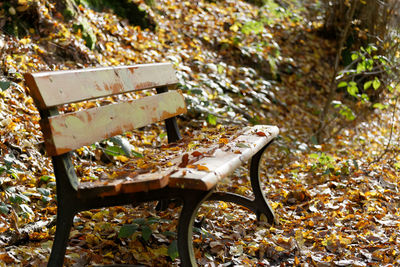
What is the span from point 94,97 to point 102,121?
0.13 meters

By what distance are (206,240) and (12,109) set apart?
185 centimetres

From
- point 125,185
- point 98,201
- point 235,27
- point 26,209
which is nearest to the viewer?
point 125,185

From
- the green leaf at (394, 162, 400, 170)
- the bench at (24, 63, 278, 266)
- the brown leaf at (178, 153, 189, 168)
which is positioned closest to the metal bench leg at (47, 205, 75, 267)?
the bench at (24, 63, 278, 266)

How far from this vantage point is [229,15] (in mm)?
7699

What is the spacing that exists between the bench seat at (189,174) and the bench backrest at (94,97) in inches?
10.5

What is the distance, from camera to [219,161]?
2.21 m

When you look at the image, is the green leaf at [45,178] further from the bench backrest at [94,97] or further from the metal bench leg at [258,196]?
the metal bench leg at [258,196]

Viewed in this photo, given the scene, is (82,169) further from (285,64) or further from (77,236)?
(285,64)

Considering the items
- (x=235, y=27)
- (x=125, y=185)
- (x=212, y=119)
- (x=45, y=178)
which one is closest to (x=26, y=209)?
(x=45, y=178)

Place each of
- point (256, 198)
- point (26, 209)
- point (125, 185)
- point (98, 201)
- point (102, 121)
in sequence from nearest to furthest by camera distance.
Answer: point (125, 185) → point (98, 201) → point (102, 121) → point (26, 209) → point (256, 198)

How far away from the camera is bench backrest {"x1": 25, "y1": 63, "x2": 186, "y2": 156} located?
2029mm

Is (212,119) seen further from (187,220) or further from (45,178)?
(187,220)

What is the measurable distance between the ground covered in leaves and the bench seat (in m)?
0.29

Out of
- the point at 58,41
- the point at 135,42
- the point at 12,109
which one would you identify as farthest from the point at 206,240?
the point at 135,42
